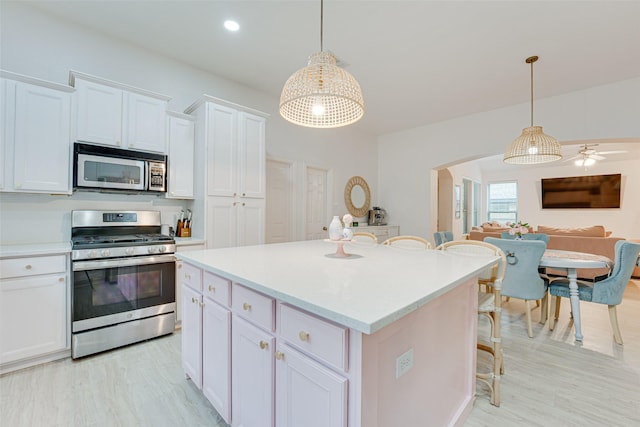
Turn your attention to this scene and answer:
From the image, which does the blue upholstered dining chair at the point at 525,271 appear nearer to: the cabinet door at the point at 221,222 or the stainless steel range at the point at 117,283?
the cabinet door at the point at 221,222

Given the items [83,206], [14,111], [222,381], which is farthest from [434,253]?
[14,111]

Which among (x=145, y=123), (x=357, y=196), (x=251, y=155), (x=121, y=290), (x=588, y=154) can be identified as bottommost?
(x=121, y=290)

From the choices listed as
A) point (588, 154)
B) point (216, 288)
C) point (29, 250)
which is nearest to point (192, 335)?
point (216, 288)

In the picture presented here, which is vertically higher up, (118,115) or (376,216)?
(118,115)

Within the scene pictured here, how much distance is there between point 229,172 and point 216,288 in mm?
1926

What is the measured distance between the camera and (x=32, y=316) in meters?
2.12

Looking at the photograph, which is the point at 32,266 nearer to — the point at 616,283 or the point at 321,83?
the point at 321,83

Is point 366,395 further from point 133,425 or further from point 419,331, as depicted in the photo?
point 133,425

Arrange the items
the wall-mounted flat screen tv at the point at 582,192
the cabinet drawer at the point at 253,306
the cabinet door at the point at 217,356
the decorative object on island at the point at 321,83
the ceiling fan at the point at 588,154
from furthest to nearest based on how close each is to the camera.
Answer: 1. the wall-mounted flat screen tv at the point at 582,192
2. the ceiling fan at the point at 588,154
3. the decorative object on island at the point at 321,83
4. the cabinet door at the point at 217,356
5. the cabinet drawer at the point at 253,306

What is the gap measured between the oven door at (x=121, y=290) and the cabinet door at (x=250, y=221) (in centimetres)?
84

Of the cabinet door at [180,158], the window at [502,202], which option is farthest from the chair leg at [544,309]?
the window at [502,202]

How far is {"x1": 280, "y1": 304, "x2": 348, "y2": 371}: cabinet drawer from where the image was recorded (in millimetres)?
→ 903

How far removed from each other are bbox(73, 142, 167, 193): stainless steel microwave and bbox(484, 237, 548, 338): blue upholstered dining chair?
368 cm

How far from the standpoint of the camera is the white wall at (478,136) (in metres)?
3.70
